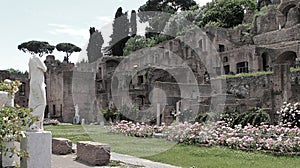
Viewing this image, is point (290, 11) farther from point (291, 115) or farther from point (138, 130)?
point (138, 130)

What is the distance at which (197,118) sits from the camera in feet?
68.9

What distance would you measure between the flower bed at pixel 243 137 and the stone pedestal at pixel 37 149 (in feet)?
22.7

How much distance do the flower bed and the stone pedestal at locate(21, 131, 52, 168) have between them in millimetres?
6917

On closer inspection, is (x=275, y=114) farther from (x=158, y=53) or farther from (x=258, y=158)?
(x=158, y=53)

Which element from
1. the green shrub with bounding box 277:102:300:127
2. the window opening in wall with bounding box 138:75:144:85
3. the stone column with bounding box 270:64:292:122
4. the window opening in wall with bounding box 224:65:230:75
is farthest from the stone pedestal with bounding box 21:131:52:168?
the window opening in wall with bounding box 224:65:230:75

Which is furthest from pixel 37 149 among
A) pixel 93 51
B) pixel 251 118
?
pixel 93 51

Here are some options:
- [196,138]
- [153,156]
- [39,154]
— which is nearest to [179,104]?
[196,138]

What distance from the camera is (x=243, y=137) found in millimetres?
13227

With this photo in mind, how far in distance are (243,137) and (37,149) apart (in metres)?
7.71

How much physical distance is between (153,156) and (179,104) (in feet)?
47.1

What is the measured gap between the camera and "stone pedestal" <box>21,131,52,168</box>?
789 cm

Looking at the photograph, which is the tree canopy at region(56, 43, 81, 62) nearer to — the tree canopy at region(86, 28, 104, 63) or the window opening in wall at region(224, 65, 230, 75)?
the tree canopy at region(86, 28, 104, 63)

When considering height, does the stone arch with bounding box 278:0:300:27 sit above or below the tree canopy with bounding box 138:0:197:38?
below

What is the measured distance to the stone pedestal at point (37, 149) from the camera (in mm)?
7887
